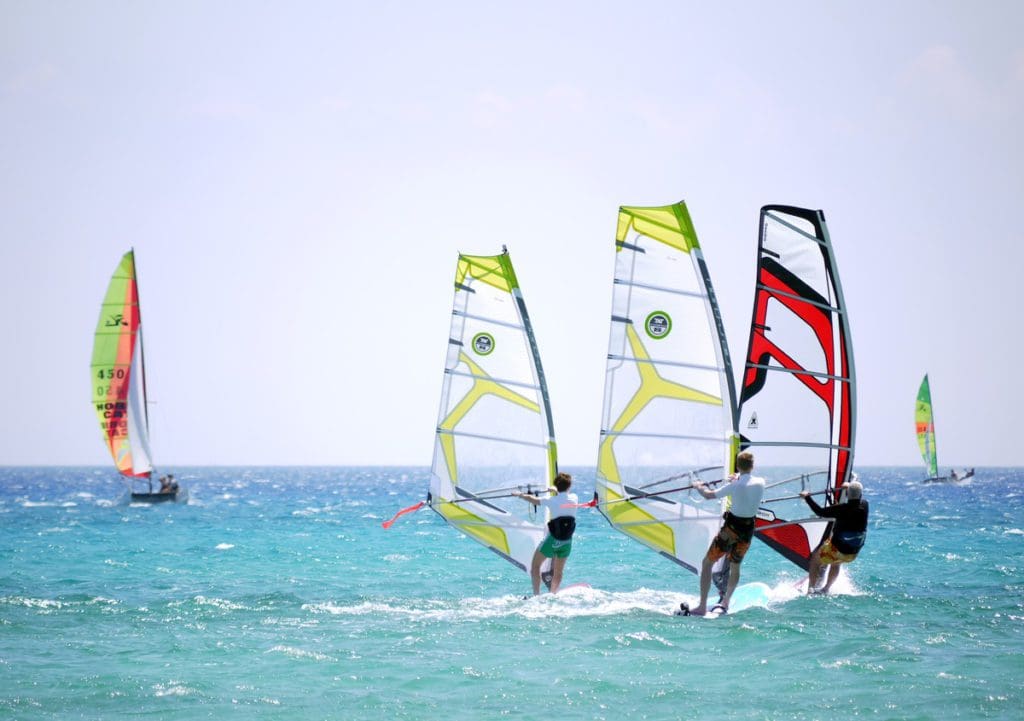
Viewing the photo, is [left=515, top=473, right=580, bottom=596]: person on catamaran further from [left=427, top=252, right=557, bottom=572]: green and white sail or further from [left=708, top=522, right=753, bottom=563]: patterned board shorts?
[left=708, top=522, right=753, bottom=563]: patterned board shorts

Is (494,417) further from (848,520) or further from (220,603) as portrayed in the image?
(848,520)

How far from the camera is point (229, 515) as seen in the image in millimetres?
40719

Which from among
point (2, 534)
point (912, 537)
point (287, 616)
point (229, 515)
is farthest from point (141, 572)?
point (229, 515)

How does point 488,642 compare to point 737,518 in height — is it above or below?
below

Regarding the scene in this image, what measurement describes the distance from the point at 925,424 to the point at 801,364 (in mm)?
54122

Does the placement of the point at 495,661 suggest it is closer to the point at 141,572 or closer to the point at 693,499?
the point at 693,499

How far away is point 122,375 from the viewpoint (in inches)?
1615

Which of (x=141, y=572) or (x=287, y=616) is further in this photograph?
(x=141, y=572)

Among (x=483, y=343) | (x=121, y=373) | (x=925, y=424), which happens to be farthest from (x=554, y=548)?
(x=925, y=424)

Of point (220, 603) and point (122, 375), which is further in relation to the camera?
point (122, 375)

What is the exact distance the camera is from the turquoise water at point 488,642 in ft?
29.3

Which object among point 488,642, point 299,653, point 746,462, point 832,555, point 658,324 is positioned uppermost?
point 658,324

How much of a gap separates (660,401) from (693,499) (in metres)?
1.25

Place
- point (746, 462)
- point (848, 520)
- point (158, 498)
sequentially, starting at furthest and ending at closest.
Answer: point (158, 498)
point (848, 520)
point (746, 462)
